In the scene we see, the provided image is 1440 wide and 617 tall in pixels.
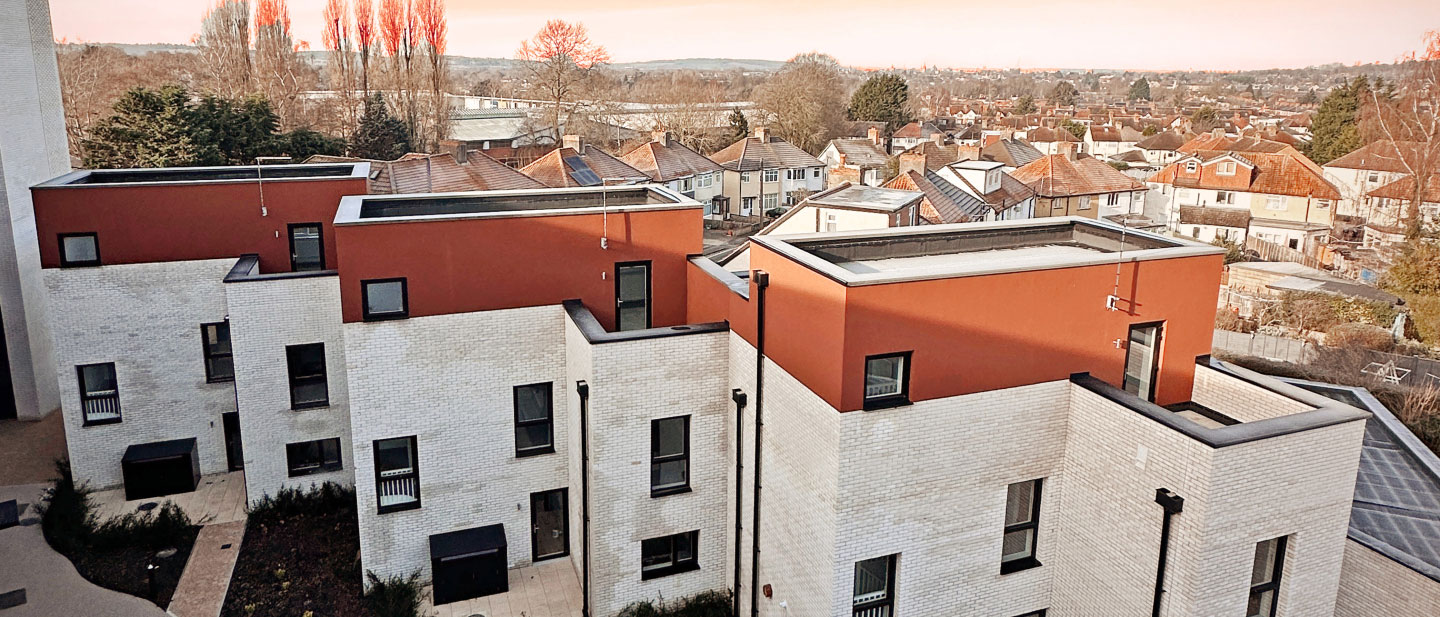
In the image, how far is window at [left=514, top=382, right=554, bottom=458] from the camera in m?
13.8

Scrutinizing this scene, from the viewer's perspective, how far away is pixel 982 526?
1058cm

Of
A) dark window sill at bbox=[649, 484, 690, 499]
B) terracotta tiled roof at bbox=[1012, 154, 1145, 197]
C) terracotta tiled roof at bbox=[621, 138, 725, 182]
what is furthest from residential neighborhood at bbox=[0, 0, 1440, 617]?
terracotta tiled roof at bbox=[621, 138, 725, 182]

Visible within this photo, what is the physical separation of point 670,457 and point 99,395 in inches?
470

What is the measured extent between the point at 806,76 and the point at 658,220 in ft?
256

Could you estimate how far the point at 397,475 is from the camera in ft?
43.8

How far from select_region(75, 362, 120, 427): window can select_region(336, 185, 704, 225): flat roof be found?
639 centimetres

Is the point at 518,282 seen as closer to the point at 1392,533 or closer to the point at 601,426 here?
the point at 601,426

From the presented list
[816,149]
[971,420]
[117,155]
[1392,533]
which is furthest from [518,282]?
[816,149]

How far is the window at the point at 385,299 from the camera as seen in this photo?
488 inches

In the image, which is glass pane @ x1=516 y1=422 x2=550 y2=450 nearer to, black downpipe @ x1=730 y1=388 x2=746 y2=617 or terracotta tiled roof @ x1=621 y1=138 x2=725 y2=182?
black downpipe @ x1=730 y1=388 x2=746 y2=617

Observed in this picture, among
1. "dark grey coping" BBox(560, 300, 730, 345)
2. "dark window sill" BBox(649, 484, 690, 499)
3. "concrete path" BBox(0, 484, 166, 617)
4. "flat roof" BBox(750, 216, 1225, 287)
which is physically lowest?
"concrete path" BBox(0, 484, 166, 617)

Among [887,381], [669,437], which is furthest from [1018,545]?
[669,437]

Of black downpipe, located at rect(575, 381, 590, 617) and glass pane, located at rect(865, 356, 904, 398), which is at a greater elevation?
glass pane, located at rect(865, 356, 904, 398)

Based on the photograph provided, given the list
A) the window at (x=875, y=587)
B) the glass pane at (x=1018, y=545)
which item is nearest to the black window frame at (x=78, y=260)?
the window at (x=875, y=587)
